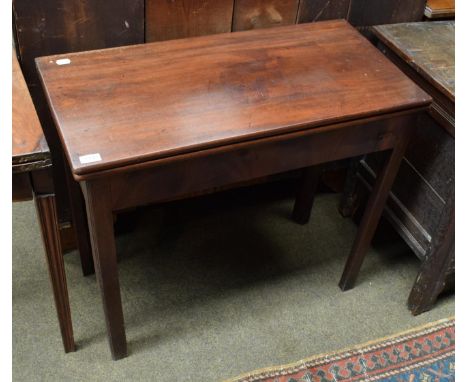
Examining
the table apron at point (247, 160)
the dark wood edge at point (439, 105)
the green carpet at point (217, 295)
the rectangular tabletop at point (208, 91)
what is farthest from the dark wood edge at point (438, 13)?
the green carpet at point (217, 295)

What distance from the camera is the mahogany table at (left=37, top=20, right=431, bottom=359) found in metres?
1.16

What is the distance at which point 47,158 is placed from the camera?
1.09 meters

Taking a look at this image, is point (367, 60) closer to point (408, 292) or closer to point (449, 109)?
point (449, 109)

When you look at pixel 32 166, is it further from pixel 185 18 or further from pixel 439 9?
pixel 439 9

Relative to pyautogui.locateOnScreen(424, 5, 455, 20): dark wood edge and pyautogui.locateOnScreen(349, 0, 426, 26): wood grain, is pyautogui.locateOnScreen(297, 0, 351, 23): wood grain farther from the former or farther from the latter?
pyautogui.locateOnScreen(424, 5, 455, 20): dark wood edge

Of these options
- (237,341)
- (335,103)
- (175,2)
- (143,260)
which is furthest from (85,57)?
(237,341)

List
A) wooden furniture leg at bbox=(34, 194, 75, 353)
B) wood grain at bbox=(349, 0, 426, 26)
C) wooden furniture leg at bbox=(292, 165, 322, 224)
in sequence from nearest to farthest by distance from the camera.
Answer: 1. wooden furniture leg at bbox=(34, 194, 75, 353)
2. wood grain at bbox=(349, 0, 426, 26)
3. wooden furniture leg at bbox=(292, 165, 322, 224)

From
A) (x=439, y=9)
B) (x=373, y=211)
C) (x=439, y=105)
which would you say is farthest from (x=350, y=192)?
(x=439, y=9)

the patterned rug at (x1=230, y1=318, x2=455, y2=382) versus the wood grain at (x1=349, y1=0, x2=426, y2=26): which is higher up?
the wood grain at (x1=349, y1=0, x2=426, y2=26)

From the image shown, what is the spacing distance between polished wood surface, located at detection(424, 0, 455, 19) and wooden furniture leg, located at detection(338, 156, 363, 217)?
0.48m

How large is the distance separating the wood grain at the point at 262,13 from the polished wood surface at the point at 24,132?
2.06ft

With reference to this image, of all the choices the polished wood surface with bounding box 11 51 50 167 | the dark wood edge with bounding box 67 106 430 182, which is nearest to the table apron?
the dark wood edge with bounding box 67 106 430 182

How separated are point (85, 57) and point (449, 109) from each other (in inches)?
35.3

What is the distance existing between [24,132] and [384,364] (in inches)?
43.0
